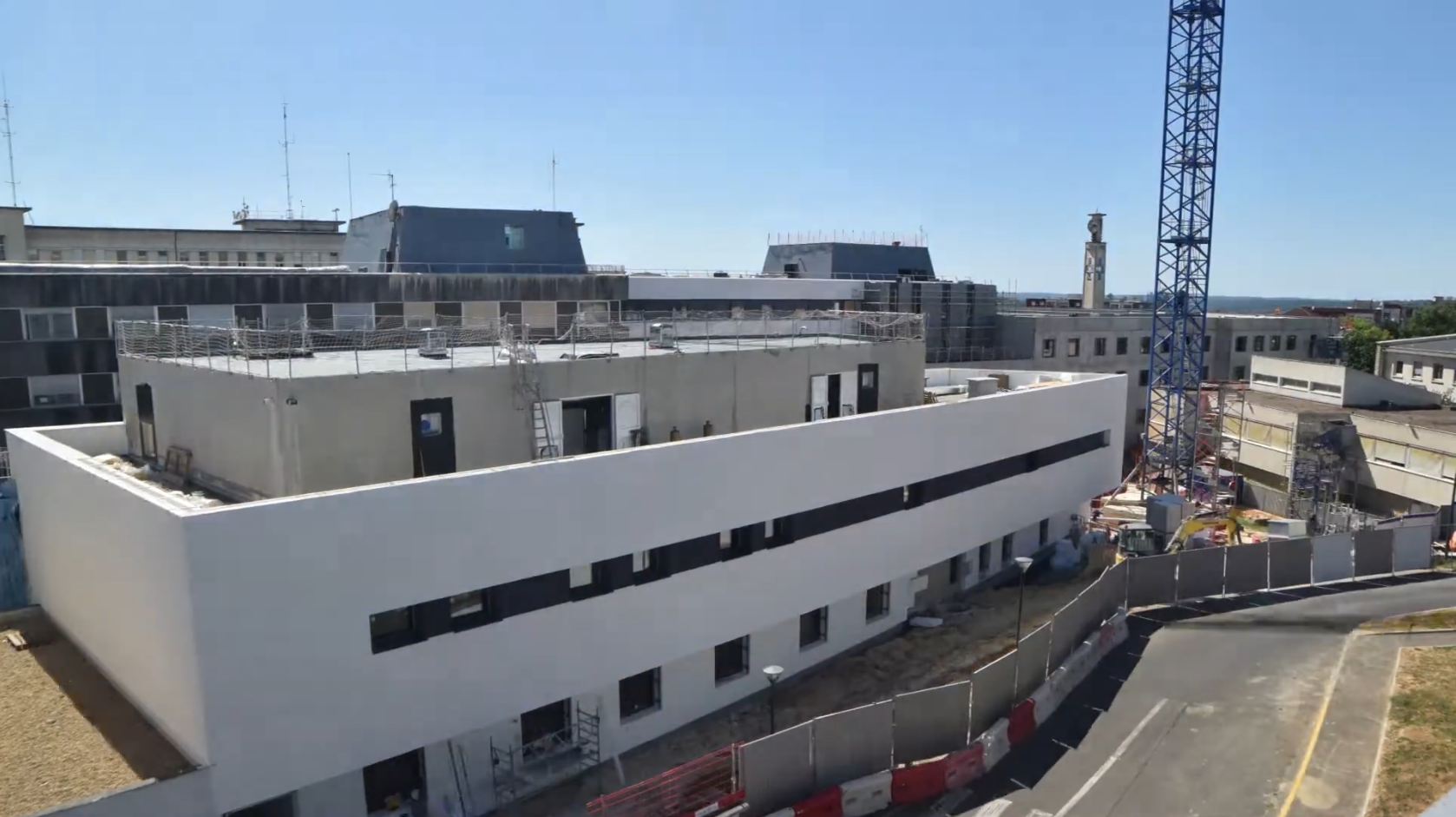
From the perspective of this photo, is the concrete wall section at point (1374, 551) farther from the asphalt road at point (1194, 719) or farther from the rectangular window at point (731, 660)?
the rectangular window at point (731, 660)

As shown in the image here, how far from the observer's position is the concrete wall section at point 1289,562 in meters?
28.0

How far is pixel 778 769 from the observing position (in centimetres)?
1628

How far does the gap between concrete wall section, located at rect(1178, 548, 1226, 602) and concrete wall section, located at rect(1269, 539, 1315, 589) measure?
198 cm

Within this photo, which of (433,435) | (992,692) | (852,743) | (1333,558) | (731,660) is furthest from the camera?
(1333,558)

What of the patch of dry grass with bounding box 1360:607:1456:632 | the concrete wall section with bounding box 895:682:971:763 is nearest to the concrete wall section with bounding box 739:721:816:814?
the concrete wall section with bounding box 895:682:971:763

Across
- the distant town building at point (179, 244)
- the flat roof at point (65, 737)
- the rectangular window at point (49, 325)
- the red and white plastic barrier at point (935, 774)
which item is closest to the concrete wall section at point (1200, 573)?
the red and white plastic barrier at point (935, 774)

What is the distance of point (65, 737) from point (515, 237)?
1063 inches

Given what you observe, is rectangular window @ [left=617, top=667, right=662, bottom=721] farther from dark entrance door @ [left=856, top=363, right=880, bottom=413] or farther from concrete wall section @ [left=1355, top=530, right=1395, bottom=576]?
concrete wall section @ [left=1355, top=530, right=1395, bottom=576]

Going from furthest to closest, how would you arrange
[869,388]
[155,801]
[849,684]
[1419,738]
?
[869,388], [849,684], [1419,738], [155,801]

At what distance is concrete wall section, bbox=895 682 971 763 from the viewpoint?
17609 mm

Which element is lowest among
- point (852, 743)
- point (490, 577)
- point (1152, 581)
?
point (852, 743)

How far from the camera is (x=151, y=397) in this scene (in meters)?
20.5

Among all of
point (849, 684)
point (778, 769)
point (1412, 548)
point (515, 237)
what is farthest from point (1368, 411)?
point (778, 769)

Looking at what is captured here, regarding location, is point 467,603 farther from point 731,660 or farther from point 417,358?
point 731,660
